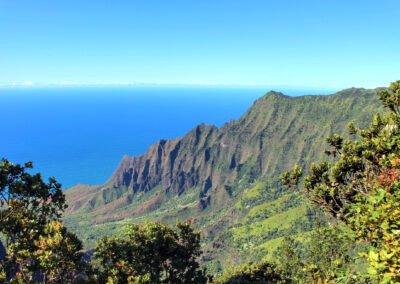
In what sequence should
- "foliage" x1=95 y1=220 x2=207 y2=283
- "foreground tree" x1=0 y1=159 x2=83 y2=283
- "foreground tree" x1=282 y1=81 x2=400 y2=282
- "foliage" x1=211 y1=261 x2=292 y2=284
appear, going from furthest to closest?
"foliage" x1=211 y1=261 x2=292 y2=284 < "foliage" x1=95 y1=220 x2=207 y2=283 < "foreground tree" x1=0 y1=159 x2=83 y2=283 < "foreground tree" x1=282 y1=81 x2=400 y2=282

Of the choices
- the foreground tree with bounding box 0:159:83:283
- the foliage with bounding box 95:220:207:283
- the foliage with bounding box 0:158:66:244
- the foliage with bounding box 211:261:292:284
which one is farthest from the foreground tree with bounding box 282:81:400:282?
the foliage with bounding box 211:261:292:284

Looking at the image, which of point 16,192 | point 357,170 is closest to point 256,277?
point 357,170

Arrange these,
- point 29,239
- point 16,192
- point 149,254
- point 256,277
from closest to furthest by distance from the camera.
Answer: point 16,192
point 29,239
point 149,254
point 256,277

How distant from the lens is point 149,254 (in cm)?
2311

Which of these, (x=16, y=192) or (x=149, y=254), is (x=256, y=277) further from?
(x=16, y=192)

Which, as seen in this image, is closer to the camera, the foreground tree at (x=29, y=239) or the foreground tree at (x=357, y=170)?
the foreground tree at (x=357, y=170)

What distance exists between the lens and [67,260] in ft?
53.1

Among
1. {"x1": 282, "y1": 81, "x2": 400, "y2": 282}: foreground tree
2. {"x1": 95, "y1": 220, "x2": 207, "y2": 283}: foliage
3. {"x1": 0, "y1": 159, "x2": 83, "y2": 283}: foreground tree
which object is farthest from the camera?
{"x1": 95, "y1": 220, "x2": 207, "y2": 283}: foliage

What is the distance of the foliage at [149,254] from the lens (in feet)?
61.7

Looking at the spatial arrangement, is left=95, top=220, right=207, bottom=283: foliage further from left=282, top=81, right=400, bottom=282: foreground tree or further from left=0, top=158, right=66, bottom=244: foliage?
left=282, top=81, right=400, bottom=282: foreground tree

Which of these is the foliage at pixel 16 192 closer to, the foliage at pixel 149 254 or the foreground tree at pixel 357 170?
the foliage at pixel 149 254

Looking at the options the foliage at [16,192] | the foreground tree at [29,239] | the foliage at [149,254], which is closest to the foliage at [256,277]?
the foliage at [149,254]

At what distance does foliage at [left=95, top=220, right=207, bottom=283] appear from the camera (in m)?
18.8

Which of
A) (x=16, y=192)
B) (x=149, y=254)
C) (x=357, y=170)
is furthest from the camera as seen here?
(x=149, y=254)
